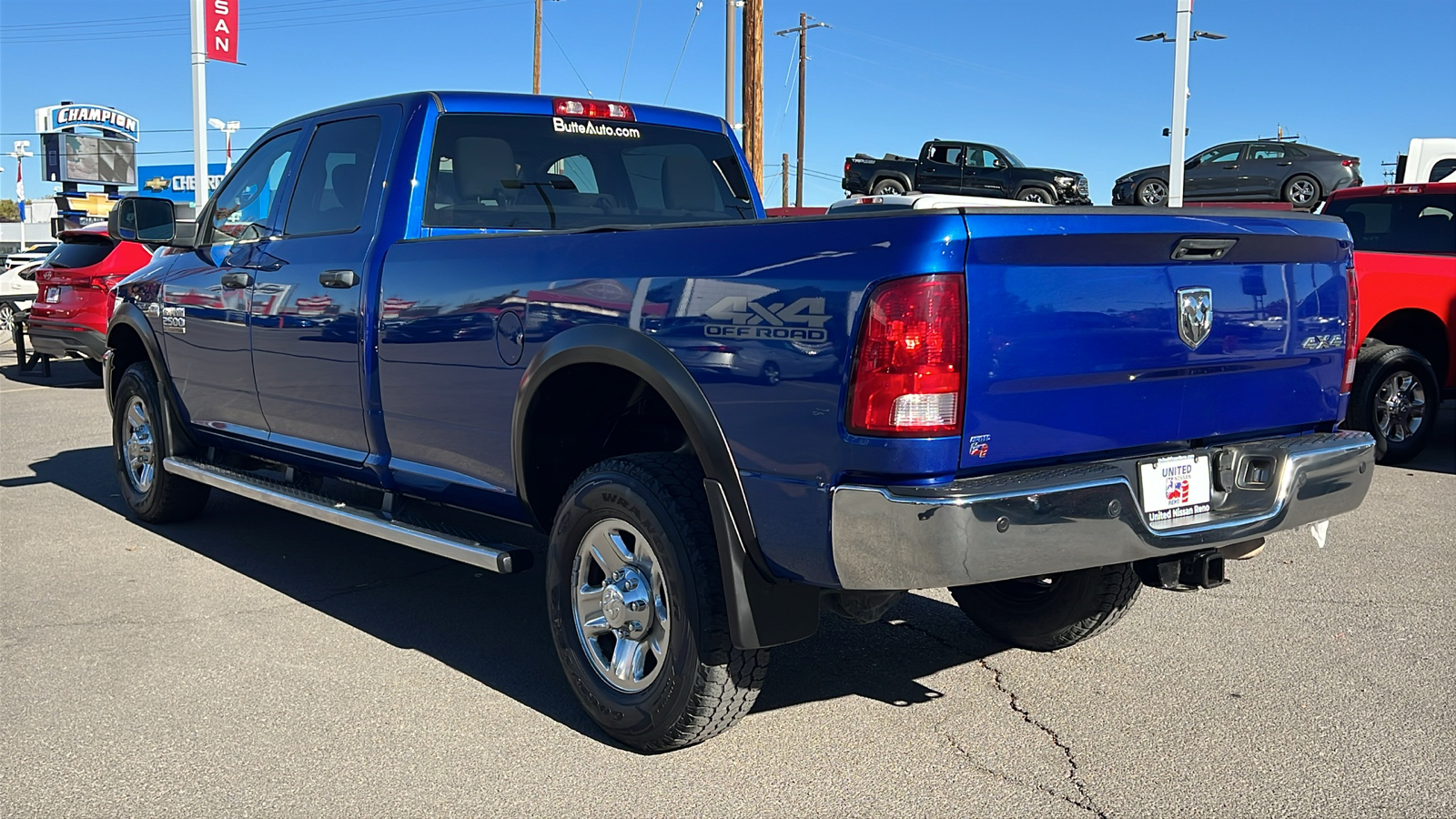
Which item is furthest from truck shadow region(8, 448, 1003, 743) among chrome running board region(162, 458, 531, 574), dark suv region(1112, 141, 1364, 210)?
dark suv region(1112, 141, 1364, 210)

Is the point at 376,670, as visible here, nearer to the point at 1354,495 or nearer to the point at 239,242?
the point at 239,242

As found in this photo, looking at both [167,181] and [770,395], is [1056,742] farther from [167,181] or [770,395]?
[167,181]

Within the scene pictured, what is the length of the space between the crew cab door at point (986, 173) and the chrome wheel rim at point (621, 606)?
73.6ft

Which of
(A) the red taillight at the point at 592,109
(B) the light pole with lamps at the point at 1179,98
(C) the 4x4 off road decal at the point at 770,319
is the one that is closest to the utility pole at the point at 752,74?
(B) the light pole with lamps at the point at 1179,98

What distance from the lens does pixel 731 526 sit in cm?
330

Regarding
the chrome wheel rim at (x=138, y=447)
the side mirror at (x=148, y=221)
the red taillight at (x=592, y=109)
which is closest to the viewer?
the red taillight at (x=592, y=109)

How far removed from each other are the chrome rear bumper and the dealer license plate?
25mm

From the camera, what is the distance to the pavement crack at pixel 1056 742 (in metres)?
3.32

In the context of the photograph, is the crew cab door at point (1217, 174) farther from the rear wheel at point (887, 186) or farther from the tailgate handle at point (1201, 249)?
the tailgate handle at point (1201, 249)

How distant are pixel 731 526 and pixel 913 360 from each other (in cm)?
69

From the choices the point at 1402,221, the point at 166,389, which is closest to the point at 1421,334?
the point at 1402,221

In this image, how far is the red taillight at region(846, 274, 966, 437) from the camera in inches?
116

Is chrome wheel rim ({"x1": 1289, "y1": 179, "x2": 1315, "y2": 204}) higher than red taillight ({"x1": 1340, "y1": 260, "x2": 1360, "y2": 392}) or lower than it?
higher

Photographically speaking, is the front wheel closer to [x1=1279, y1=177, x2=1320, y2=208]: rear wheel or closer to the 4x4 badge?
the 4x4 badge
